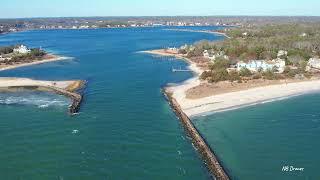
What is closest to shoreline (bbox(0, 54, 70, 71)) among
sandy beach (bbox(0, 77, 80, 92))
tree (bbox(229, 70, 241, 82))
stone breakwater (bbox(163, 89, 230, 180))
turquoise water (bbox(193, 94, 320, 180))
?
sandy beach (bbox(0, 77, 80, 92))

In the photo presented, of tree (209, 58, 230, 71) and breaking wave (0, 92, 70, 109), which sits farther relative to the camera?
tree (209, 58, 230, 71)

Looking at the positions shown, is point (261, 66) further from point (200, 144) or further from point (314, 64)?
point (200, 144)

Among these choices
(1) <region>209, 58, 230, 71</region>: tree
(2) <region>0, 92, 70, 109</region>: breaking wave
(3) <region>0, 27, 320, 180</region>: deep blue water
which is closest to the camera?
(3) <region>0, 27, 320, 180</region>: deep blue water

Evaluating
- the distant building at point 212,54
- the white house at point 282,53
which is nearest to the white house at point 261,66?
the white house at point 282,53

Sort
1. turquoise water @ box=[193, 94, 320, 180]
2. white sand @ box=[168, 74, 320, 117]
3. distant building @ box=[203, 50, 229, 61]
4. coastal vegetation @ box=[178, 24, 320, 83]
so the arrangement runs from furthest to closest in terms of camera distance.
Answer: distant building @ box=[203, 50, 229, 61], coastal vegetation @ box=[178, 24, 320, 83], white sand @ box=[168, 74, 320, 117], turquoise water @ box=[193, 94, 320, 180]

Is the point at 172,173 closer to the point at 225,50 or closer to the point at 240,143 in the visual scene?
the point at 240,143

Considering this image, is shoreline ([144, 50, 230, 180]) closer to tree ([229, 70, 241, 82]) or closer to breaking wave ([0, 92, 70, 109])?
tree ([229, 70, 241, 82])

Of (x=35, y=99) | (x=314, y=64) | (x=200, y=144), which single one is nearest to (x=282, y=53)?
(x=314, y=64)
